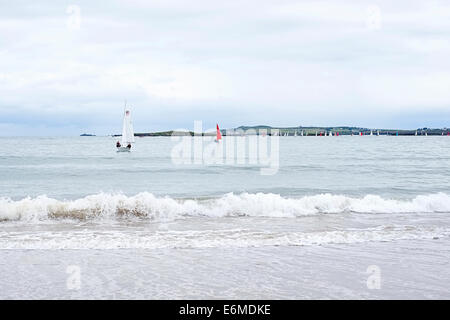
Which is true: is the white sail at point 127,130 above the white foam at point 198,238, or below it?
above

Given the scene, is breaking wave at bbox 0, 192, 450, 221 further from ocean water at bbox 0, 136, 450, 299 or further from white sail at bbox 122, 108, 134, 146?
white sail at bbox 122, 108, 134, 146

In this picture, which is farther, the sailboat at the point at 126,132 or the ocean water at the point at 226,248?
the sailboat at the point at 126,132

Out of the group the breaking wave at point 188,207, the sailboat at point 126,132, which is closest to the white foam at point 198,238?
the breaking wave at point 188,207

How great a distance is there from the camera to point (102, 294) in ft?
21.9

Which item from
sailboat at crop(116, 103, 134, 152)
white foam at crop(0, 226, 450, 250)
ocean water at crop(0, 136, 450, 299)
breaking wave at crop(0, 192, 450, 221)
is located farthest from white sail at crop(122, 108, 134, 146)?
white foam at crop(0, 226, 450, 250)

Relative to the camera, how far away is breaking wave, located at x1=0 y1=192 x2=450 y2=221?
1455 cm

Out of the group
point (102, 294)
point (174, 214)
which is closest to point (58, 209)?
point (174, 214)

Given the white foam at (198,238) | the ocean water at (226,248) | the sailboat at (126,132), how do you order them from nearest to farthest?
the ocean water at (226,248), the white foam at (198,238), the sailboat at (126,132)

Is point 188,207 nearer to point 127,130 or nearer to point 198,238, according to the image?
point 198,238

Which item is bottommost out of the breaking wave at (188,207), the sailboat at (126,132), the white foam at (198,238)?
the white foam at (198,238)

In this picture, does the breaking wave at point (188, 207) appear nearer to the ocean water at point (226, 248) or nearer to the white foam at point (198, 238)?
the ocean water at point (226, 248)

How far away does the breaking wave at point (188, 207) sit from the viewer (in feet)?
47.8

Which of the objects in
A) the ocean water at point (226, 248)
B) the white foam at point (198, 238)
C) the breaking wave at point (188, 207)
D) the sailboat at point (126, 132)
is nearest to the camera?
the ocean water at point (226, 248)

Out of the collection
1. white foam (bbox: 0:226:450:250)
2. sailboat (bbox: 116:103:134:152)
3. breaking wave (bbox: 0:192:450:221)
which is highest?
sailboat (bbox: 116:103:134:152)
